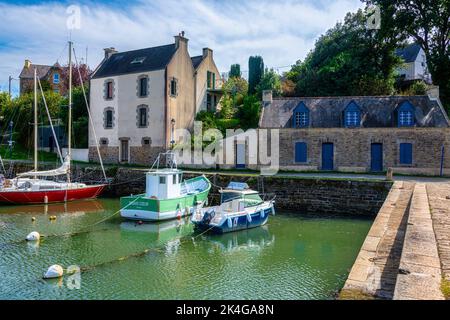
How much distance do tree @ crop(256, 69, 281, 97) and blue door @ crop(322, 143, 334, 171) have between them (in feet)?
44.8

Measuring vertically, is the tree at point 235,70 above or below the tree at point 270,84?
above

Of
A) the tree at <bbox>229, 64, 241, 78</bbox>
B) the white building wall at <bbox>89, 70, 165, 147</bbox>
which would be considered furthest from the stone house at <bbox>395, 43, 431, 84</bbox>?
the white building wall at <bbox>89, 70, 165, 147</bbox>

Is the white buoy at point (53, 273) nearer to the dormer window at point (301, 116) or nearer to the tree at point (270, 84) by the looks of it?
the dormer window at point (301, 116)

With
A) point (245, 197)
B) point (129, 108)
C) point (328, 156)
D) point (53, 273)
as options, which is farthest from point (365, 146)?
point (53, 273)

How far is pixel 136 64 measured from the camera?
1202 inches

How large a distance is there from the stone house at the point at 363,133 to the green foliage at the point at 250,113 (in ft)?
21.9

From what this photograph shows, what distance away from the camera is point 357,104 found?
82.6 ft

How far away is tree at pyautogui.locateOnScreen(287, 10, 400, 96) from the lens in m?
32.6

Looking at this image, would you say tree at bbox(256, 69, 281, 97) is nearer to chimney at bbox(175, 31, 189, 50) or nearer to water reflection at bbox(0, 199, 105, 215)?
chimney at bbox(175, 31, 189, 50)

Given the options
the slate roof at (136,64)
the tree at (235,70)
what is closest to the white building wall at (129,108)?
the slate roof at (136,64)

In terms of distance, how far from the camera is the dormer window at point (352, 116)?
24484 millimetres

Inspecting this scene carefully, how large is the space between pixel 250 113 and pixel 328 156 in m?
10.7

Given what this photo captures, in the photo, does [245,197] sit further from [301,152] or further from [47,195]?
[47,195]
